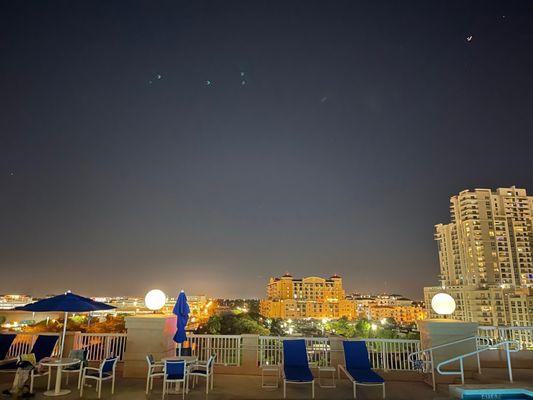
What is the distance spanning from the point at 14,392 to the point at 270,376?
17.0 ft

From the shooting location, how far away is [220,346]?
923 centimetres

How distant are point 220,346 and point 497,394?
6.04 meters

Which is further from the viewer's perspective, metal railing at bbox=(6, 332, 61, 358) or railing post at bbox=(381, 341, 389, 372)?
metal railing at bbox=(6, 332, 61, 358)

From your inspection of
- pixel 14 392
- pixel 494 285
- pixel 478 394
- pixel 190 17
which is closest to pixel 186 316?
pixel 14 392

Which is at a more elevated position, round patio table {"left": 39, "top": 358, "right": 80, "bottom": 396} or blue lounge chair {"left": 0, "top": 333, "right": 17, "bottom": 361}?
blue lounge chair {"left": 0, "top": 333, "right": 17, "bottom": 361}

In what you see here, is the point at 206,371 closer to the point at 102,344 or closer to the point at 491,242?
the point at 102,344

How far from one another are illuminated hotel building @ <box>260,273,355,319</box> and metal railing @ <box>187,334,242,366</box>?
12017cm

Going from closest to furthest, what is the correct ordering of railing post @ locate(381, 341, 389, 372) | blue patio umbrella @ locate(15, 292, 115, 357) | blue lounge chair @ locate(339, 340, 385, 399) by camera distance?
blue lounge chair @ locate(339, 340, 385, 399) < blue patio umbrella @ locate(15, 292, 115, 357) < railing post @ locate(381, 341, 389, 372)

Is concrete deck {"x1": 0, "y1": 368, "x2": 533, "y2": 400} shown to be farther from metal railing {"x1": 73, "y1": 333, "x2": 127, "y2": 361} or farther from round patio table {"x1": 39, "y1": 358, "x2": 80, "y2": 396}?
metal railing {"x1": 73, "y1": 333, "x2": 127, "y2": 361}

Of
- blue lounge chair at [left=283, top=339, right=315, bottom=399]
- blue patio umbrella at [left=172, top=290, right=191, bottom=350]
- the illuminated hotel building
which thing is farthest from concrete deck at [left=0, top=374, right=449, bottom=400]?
the illuminated hotel building

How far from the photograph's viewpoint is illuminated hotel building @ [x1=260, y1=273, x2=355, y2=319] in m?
126

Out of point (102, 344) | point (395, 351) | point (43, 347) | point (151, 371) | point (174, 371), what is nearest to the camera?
point (174, 371)

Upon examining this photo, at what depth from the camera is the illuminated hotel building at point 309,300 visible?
125750 mm

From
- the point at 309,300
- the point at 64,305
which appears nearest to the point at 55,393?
the point at 64,305
